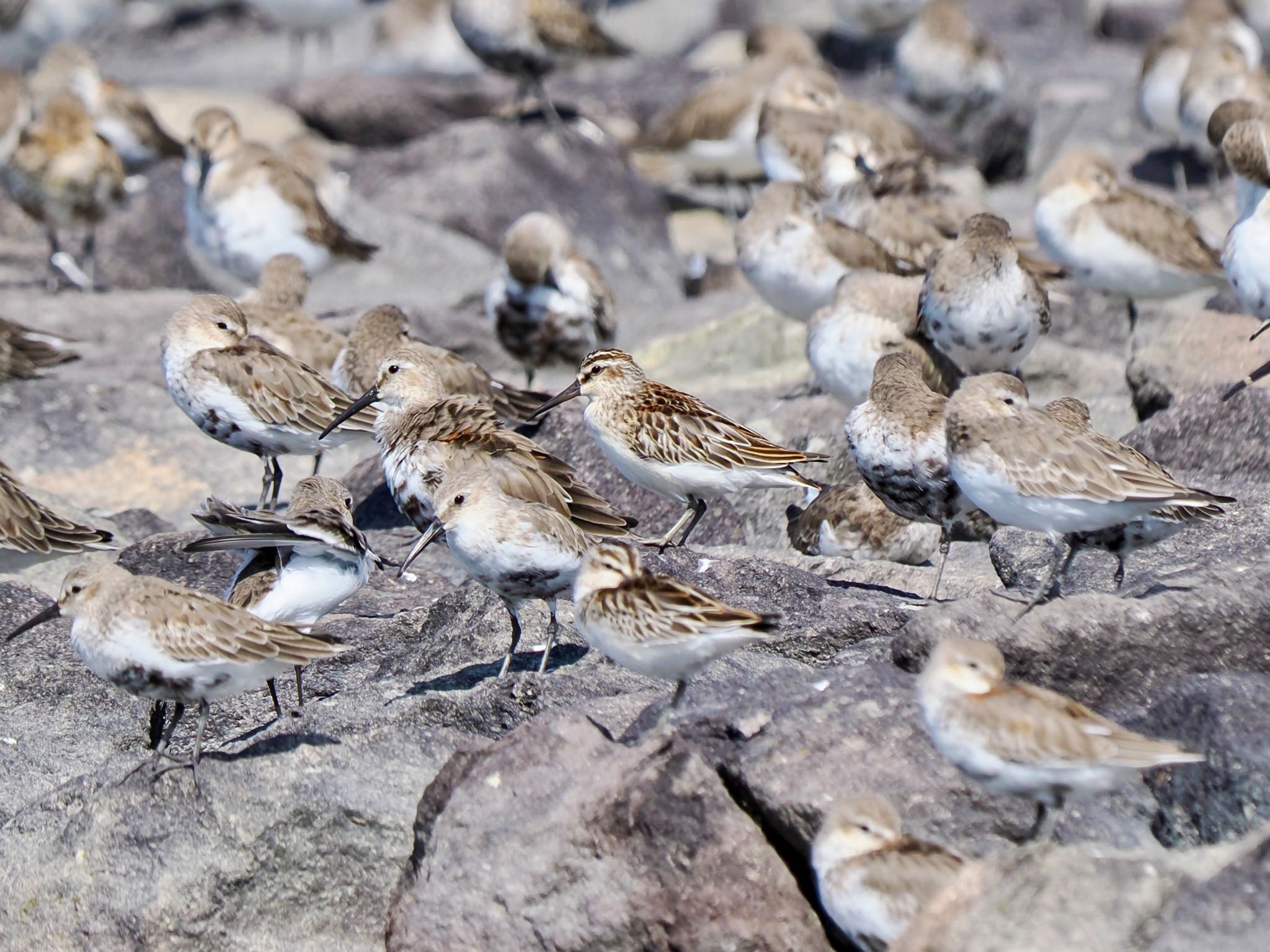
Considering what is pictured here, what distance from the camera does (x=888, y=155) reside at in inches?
747

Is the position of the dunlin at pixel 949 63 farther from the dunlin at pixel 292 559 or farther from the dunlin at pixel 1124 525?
the dunlin at pixel 292 559

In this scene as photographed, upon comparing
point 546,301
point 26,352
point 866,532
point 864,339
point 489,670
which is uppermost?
point 489,670

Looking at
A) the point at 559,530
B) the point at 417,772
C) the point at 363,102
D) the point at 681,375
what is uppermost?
the point at 559,530

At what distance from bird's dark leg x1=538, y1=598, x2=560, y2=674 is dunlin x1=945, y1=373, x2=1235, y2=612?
2.08 meters

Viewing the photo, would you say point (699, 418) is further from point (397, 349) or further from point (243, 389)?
point (243, 389)

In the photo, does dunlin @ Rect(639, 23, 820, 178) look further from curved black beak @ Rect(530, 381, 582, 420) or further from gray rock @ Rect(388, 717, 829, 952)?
gray rock @ Rect(388, 717, 829, 952)

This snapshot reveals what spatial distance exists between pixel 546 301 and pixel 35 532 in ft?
17.2

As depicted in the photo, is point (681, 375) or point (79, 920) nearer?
point (79, 920)

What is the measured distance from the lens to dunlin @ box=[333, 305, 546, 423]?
12500mm

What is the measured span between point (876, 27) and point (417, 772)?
906 inches

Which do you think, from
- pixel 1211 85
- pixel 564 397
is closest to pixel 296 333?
pixel 564 397

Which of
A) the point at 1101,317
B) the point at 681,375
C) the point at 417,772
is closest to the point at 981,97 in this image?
the point at 1101,317

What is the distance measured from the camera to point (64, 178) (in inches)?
764

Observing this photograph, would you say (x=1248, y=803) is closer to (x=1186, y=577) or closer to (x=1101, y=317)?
(x=1186, y=577)
